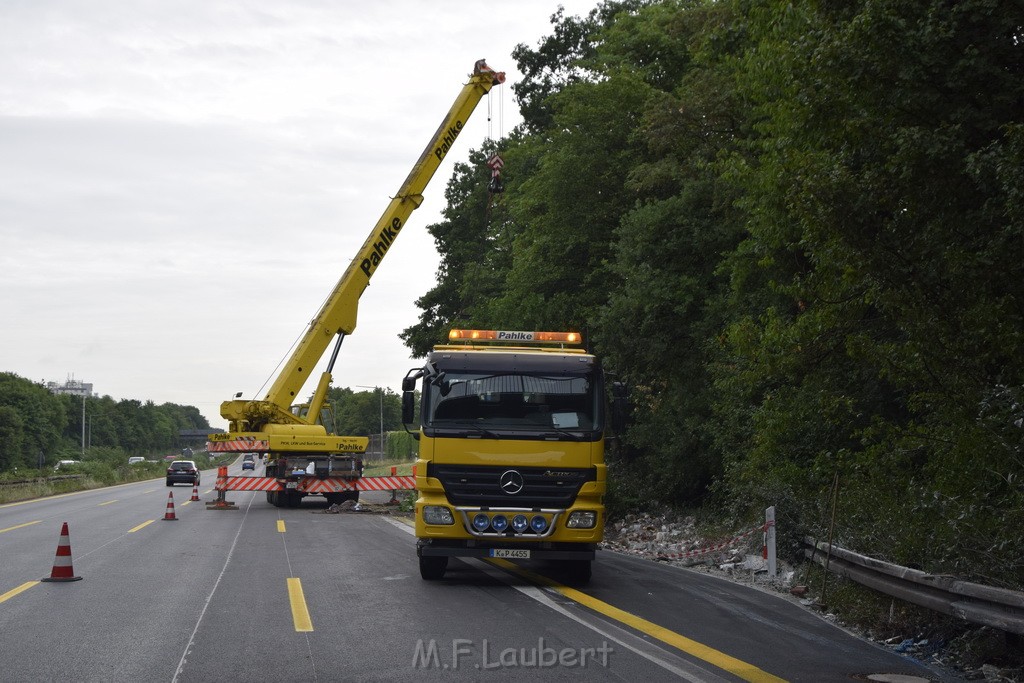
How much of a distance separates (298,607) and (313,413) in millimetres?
19272

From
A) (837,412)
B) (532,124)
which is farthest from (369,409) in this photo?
(837,412)

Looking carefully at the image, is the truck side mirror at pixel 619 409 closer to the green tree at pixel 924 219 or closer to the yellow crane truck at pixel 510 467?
the yellow crane truck at pixel 510 467

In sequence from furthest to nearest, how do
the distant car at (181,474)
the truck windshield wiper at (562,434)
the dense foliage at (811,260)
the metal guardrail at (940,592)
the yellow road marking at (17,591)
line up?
the distant car at (181,474)
the truck windshield wiper at (562,434)
the yellow road marking at (17,591)
the dense foliage at (811,260)
the metal guardrail at (940,592)

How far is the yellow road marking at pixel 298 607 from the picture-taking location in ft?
31.0

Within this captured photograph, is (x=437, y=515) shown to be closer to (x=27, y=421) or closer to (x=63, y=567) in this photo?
(x=63, y=567)

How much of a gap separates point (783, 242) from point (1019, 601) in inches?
400

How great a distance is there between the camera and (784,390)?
18969mm

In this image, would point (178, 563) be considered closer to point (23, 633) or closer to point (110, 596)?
point (110, 596)

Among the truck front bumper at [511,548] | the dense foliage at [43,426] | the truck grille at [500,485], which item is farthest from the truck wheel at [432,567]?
the dense foliage at [43,426]

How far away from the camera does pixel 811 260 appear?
15.0m

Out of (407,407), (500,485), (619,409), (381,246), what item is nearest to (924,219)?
(619,409)

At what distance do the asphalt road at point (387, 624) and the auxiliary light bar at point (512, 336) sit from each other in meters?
3.27

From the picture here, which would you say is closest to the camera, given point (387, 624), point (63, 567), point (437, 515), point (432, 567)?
point (387, 624)

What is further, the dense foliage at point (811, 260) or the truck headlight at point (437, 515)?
the truck headlight at point (437, 515)
